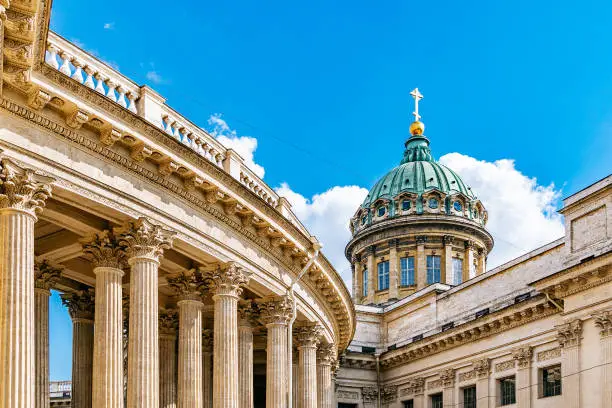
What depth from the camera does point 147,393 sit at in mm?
26031

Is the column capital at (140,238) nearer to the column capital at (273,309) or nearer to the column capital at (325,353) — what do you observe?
the column capital at (273,309)

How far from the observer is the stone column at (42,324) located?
27.3m

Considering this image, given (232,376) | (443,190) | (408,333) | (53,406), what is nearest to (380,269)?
(443,190)

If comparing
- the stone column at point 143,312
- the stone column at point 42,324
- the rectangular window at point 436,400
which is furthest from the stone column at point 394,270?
the stone column at point 143,312

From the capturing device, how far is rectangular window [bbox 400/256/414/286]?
7656cm

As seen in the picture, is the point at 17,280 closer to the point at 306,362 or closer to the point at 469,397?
the point at 306,362

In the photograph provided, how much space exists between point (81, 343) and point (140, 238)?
698 centimetres

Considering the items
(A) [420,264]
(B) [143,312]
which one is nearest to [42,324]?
(B) [143,312]

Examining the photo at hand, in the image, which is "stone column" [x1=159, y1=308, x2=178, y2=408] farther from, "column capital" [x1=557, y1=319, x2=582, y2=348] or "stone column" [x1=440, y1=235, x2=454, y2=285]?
"stone column" [x1=440, y1=235, x2=454, y2=285]

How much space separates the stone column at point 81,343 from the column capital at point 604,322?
22188mm

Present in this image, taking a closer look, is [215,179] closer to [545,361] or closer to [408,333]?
[545,361]

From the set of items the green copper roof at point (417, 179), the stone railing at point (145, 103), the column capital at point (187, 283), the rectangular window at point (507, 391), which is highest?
the green copper roof at point (417, 179)

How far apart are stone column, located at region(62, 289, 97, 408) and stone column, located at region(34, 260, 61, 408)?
2.48 metres

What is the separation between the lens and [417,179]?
3268 inches
